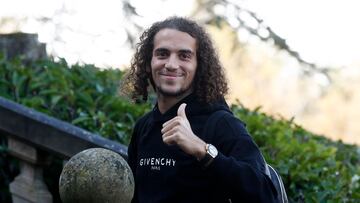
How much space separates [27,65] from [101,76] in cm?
59

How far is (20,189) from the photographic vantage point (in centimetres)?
530

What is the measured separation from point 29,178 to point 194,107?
1.83 meters

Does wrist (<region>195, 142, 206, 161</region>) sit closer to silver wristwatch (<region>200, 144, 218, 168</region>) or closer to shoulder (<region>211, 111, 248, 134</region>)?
silver wristwatch (<region>200, 144, 218, 168</region>)

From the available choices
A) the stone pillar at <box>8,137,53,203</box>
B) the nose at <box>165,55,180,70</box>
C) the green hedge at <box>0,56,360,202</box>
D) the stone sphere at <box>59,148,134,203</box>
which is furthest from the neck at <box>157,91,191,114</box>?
the green hedge at <box>0,56,360,202</box>

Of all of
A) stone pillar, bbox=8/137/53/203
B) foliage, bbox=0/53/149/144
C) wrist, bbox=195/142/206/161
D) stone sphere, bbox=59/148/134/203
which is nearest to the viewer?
stone sphere, bbox=59/148/134/203

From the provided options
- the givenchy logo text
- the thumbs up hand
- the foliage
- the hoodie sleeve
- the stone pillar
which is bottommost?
the stone pillar

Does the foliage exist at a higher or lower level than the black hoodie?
lower

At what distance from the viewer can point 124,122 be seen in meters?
6.29

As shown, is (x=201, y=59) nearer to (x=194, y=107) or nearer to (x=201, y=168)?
(x=194, y=107)

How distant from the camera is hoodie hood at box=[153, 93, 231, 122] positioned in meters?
3.74

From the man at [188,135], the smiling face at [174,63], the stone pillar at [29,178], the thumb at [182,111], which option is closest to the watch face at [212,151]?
the man at [188,135]

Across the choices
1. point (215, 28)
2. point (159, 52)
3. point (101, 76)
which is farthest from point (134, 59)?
point (215, 28)

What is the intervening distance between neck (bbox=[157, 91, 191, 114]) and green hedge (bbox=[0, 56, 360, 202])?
176 cm

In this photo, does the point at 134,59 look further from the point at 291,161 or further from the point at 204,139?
the point at 291,161
